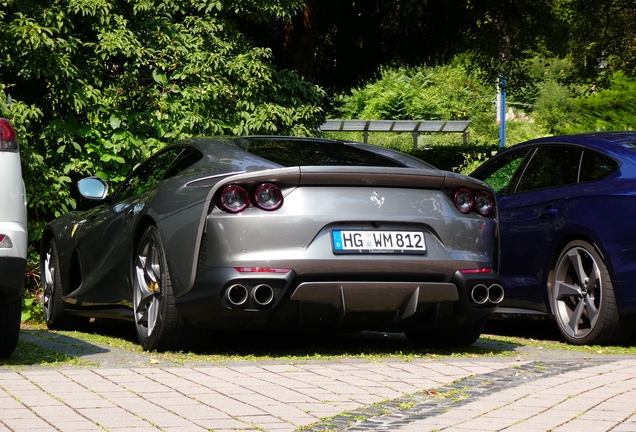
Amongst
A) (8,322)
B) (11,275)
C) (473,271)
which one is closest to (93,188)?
(8,322)

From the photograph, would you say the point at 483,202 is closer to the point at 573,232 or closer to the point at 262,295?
the point at 573,232

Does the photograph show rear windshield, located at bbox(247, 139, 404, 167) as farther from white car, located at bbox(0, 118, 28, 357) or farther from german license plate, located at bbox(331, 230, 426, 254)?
white car, located at bbox(0, 118, 28, 357)

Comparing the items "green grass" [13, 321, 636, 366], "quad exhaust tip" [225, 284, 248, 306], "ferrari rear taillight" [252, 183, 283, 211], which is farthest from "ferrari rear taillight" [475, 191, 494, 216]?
"quad exhaust tip" [225, 284, 248, 306]

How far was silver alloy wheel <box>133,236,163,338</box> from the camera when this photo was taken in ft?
Result: 21.9

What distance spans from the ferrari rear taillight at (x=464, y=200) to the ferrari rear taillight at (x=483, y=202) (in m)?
0.05

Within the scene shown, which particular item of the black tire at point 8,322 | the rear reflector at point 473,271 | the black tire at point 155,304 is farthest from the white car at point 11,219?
the rear reflector at point 473,271

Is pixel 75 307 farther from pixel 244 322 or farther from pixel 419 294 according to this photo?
pixel 419 294

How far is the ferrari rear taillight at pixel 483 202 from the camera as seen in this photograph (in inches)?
265

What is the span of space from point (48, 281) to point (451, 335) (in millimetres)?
3435

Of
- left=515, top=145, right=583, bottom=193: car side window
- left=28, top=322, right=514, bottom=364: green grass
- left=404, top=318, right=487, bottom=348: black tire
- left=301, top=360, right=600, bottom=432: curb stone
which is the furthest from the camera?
left=515, top=145, right=583, bottom=193: car side window

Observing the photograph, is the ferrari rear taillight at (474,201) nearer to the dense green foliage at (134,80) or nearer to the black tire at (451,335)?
the black tire at (451,335)

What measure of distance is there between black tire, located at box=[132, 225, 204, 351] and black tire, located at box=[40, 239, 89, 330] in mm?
1798

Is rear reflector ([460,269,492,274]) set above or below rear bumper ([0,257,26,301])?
above

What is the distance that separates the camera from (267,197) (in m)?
6.25
